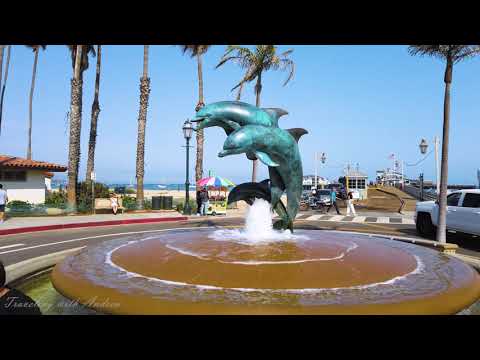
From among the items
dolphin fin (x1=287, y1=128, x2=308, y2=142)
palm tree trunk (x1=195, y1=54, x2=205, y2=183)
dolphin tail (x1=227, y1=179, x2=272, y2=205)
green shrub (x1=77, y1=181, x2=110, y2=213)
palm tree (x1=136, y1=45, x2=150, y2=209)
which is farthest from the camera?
palm tree trunk (x1=195, y1=54, x2=205, y2=183)

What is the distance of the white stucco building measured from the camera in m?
22.6

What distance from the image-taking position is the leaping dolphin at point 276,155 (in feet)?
24.2

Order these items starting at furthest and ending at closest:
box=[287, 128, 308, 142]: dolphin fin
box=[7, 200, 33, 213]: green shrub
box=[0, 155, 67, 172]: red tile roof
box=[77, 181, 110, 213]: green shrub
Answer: box=[0, 155, 67, 172]: red tile roof → box=[77, 181, 110, 213]: green shrub → box=[7, 200, 33, 213]: green shrub → box=[287, 128, 308, 142]: dolphin fin

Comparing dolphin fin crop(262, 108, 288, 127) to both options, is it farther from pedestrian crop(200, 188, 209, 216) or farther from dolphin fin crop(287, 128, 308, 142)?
pedestrian crop(200, 188, 209, 216)

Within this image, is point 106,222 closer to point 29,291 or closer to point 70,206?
point 70,206

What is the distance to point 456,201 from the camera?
11578 mm

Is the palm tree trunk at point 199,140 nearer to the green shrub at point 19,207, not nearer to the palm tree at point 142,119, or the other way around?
the palm tree at point 142,119

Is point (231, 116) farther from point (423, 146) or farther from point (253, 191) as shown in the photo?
point (423, 146)

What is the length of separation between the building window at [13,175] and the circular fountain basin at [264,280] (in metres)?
19.4

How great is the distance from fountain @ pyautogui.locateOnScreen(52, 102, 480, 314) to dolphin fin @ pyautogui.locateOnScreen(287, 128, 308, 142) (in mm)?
24

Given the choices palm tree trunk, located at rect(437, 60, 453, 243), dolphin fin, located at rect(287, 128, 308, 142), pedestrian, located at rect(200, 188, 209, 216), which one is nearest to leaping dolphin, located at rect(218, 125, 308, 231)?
dolphin fin, located at rect(287, 128, 308, 142)

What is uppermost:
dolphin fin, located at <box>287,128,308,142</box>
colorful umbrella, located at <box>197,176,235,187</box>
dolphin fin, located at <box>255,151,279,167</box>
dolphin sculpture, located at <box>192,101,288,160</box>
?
dolphin sculpture, located at <box>192,101,288,160</box>
